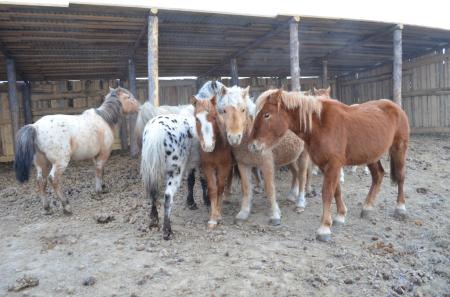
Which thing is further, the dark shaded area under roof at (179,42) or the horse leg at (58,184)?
the dark shaded area under roof at (179,42)

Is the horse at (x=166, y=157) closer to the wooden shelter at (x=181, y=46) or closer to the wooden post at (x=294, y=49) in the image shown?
the wooden shelter at (x=181, y=46)

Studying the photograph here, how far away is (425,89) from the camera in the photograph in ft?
39.5

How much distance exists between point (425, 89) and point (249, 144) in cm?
1023

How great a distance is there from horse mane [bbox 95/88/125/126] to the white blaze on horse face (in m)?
3.33

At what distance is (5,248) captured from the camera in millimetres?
4324

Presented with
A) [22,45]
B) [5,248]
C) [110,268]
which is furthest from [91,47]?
[110,268]

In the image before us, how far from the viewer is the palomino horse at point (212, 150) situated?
4387 millimetres

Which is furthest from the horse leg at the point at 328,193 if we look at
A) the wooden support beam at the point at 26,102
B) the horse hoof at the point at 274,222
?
the wooden support beam at the point at 26,102

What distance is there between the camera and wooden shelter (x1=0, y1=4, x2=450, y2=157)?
688cm

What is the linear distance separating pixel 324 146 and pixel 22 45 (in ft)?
24.5

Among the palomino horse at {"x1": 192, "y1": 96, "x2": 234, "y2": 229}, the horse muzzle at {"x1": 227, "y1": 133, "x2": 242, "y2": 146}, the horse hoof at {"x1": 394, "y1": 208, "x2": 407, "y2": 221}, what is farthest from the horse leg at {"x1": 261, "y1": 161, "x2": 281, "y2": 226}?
the horse hoof at {"x1": 394, "y1": 208, "x2": 407, "y2": 221}

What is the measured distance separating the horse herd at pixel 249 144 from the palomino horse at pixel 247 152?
0.04 feet

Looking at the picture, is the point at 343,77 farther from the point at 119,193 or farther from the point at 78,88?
the point at 119,193

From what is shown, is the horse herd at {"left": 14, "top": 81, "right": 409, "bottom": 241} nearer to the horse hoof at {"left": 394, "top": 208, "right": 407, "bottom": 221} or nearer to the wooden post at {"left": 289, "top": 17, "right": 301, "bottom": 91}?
the horse hoof at {"left": 394, "top": 208, "right": 407, "bottom": 221}
